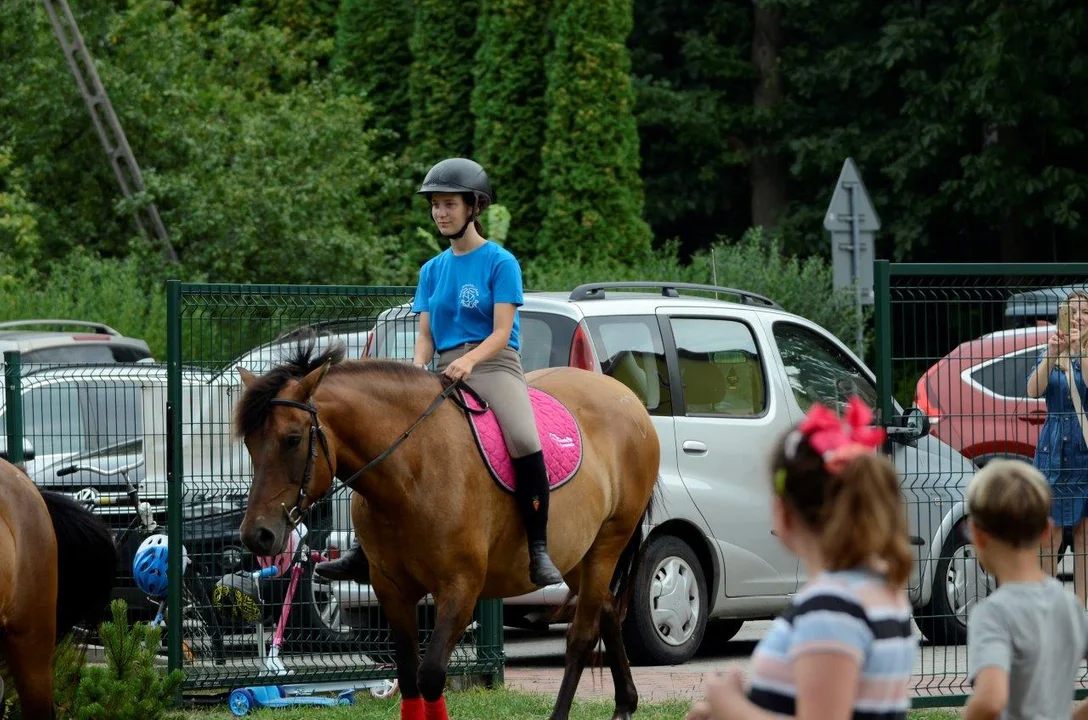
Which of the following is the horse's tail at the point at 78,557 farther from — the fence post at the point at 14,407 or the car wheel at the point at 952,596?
the car wheel at the point at 952,596

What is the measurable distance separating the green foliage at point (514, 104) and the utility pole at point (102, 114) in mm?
10028

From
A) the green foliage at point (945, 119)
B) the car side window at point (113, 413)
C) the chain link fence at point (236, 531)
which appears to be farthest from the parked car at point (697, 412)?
the green foliage at point (945, 119)

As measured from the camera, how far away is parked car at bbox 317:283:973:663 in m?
10.5

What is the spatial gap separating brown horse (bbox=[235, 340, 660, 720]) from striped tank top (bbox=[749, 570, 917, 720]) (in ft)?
12.6

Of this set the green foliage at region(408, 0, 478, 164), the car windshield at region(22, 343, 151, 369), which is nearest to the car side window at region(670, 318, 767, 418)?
the car windshield at region(22, 343, 151, 369)

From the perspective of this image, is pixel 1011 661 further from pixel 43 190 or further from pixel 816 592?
pixel 43 190

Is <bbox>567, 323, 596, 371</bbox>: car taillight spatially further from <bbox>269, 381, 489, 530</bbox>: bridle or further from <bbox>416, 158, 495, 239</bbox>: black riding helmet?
<bbox>269, 381, 489, 530</bbox>: bridle

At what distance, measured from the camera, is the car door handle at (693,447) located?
35.3ft

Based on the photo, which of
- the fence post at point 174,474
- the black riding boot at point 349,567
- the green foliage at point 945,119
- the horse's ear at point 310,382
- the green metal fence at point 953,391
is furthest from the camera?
the green foliage at point 945,119

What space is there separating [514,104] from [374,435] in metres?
26.7

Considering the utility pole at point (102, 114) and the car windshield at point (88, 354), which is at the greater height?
the utility pole at point (102, 114)

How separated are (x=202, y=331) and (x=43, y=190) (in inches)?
687

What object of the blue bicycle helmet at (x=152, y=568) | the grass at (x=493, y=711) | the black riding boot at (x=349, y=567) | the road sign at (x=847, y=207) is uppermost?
the road sign at (x=847, y=207)

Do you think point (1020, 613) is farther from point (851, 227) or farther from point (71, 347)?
point (851, 227)
